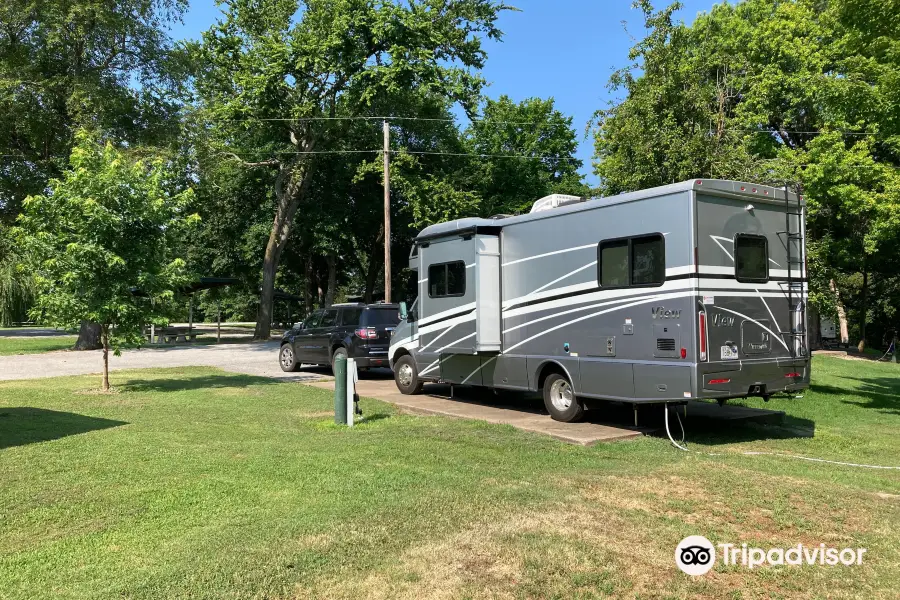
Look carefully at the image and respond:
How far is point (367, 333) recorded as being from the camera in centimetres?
1591

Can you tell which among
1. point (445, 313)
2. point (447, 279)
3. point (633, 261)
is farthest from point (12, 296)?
point (633, 261)

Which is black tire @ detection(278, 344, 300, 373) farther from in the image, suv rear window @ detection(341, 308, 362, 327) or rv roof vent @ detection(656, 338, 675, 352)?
rv roof vent @ detection(656, 338, 675, 352)

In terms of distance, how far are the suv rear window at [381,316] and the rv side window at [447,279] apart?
4.19 m

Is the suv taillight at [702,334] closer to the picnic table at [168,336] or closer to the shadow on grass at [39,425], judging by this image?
the shadow on grass at [39,425]

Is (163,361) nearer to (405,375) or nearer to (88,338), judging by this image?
(88,338)

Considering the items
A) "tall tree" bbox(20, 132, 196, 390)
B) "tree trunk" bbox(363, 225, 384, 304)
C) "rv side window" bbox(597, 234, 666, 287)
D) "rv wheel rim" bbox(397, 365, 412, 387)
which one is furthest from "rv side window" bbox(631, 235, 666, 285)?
"tree trunk" bbox(363, 225, 384, 304)

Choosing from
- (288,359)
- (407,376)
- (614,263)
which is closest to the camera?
(614,263)

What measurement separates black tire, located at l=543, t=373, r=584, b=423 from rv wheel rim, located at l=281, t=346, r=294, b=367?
988cm

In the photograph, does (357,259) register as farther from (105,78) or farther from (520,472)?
(520,472)

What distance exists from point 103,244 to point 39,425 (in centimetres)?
428

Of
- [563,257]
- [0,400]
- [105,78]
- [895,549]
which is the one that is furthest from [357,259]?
[895,549]

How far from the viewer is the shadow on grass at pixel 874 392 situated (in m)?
13.2

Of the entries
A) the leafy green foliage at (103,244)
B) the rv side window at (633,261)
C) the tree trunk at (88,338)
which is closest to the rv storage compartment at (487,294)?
the rv side window at (633,261)

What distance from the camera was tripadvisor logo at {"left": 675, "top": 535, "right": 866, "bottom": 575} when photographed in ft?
14.4
